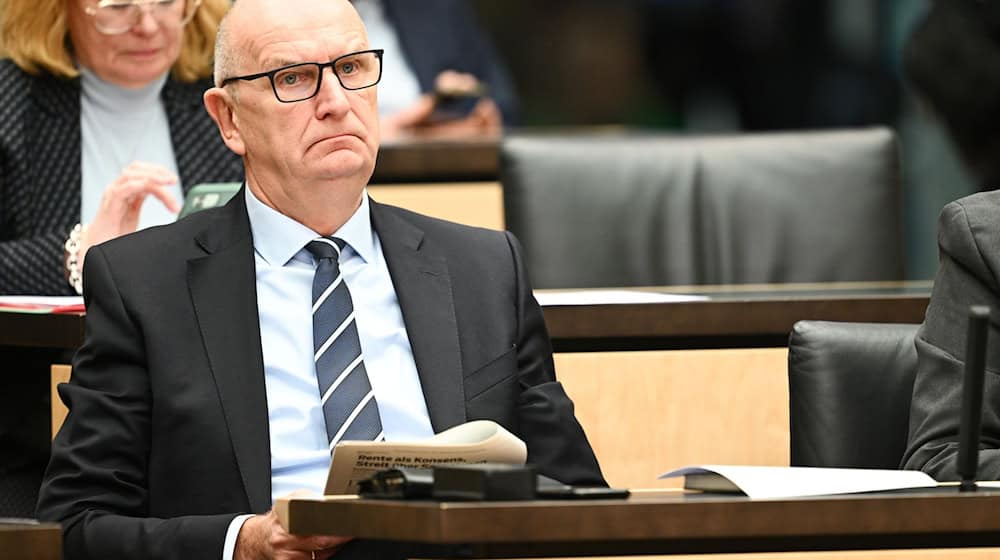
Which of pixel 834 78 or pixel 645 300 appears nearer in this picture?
pixel 645 300

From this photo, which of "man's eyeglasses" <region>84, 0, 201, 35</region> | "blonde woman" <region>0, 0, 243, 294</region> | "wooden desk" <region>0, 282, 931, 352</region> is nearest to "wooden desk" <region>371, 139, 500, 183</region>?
"blonde woman" <region>0, 0, 243, 294</region>

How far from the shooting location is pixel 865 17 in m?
6.38

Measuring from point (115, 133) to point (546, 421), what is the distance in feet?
4.14

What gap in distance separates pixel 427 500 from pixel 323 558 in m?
0.35

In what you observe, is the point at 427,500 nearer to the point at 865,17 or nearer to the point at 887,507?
the point at 887,507

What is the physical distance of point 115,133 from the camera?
322cm

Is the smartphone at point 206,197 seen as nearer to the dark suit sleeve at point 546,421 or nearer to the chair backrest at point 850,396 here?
the dark suit sleeve at point 546,421

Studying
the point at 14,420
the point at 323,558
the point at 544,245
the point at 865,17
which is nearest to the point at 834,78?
the point at 865,17

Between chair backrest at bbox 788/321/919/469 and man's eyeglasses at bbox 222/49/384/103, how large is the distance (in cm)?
60

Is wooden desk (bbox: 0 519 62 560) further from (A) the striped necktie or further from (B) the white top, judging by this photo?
(B) the white top

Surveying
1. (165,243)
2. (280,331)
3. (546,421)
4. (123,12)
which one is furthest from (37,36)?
(546,421)

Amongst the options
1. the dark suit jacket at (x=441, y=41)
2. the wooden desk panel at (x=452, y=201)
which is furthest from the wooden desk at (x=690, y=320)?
the dark suit jacket at (x=441, y=41)

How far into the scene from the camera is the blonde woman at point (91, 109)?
3.09 m

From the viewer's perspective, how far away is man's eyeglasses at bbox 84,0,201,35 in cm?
312
